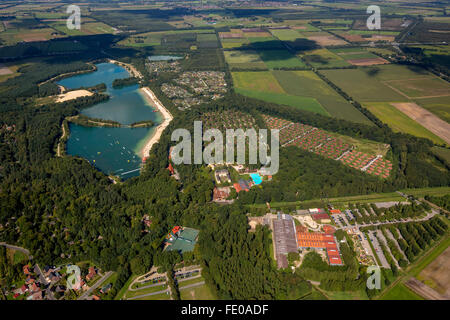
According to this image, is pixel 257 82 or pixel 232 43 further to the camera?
pixel 232 43

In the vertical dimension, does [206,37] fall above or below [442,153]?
above

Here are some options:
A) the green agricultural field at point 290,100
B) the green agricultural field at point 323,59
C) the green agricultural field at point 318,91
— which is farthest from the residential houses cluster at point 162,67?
the green agricultural field at point 323,59

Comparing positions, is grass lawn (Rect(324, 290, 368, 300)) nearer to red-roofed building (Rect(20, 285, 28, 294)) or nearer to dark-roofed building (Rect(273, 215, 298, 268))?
dark-roofed building (Rect(273, 215, 298, 268))

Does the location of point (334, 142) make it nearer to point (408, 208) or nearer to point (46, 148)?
point (408, 208)

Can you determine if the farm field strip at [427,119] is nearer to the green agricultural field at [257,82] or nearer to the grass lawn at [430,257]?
the grass lawn at [430,257]

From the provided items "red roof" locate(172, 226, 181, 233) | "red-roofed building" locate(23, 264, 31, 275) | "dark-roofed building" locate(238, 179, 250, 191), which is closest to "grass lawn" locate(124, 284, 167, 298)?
"red roof" locate(172, 226, 181, 233)

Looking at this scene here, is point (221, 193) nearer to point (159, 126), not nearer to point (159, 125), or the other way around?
point (159, 126)

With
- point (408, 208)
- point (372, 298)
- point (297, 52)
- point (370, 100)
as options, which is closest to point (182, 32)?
point (297, 52)

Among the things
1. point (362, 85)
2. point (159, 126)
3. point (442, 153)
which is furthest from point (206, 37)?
point (442, 153)
